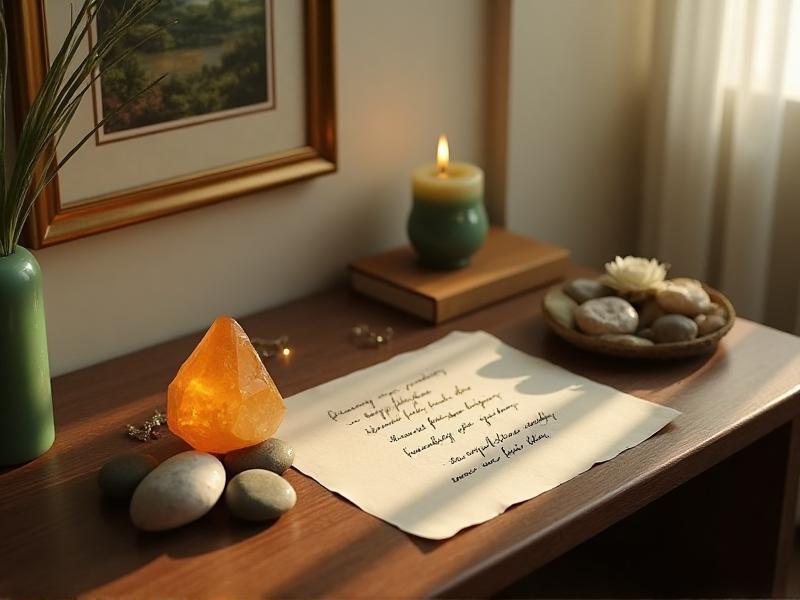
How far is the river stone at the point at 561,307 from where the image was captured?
1.32m

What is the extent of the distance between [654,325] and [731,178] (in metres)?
0.40

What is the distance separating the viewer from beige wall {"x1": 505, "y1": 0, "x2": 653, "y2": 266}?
1561 millimetres

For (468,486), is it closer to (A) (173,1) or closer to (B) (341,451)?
(B) (341,451)

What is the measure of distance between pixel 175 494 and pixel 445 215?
0.57 metres

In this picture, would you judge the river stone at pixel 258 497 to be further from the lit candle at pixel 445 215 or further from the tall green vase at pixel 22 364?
the lit candle at pixel 445 215

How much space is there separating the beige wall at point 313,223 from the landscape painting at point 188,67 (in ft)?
0.37

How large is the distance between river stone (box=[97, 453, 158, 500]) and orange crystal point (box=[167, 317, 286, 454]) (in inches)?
2.5

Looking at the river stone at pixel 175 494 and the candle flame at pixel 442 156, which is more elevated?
the candle flame at pixel 442 156

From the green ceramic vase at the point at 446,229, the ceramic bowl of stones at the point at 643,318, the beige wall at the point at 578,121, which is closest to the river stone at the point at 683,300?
the ceramic bowl of stones at the point at 643,318

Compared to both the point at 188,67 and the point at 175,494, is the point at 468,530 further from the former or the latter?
the point at 188,67

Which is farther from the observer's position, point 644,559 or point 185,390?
point 644,559

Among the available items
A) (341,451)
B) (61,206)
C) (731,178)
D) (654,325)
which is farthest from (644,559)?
(61,206)

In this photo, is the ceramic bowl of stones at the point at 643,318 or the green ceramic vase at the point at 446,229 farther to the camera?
the green ceramic vase at the point at 446,229

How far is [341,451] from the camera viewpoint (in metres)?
1.11
